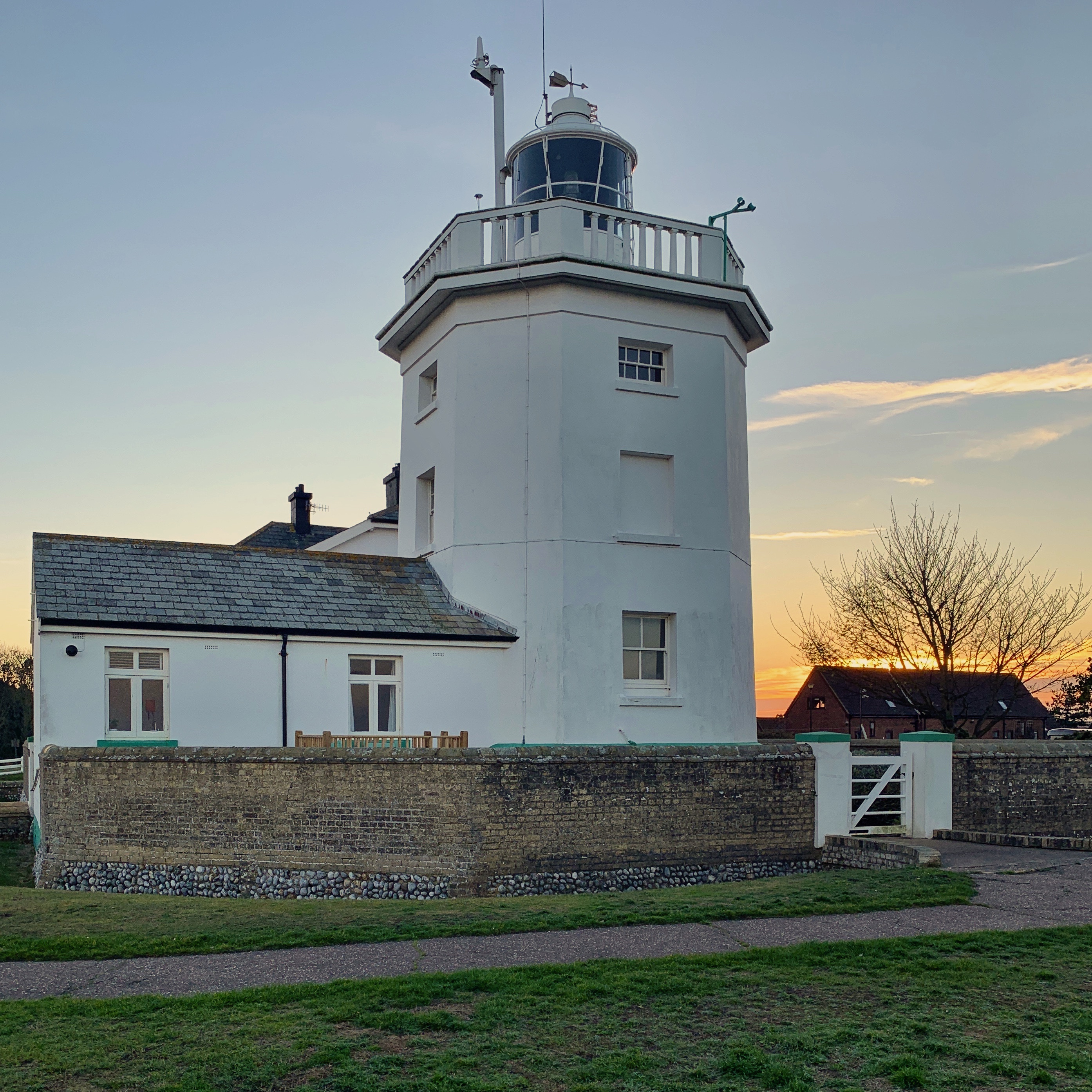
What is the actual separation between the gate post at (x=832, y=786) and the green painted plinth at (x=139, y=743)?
9347mm

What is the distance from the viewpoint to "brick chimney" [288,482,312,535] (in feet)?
132

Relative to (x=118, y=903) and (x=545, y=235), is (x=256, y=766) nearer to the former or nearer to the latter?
(x=118, y=903)

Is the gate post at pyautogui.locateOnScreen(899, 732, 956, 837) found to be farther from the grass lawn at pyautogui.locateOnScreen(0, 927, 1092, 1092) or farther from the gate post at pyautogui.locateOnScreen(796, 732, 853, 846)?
the grass lawn at pyautogui.locateOnScreen(0, 927, 1092, 1092)

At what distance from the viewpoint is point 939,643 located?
33250mm

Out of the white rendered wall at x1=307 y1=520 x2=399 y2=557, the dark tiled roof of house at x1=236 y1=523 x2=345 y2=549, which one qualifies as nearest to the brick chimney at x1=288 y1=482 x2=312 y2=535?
the dark tiled roof of house at x1=236 y1=523 x2=345 y2=549

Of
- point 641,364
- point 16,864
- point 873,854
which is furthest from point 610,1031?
point 641,364

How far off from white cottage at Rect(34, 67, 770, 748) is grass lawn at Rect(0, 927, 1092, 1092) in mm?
10761

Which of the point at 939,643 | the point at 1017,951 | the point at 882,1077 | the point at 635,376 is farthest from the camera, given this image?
the point at 939,643

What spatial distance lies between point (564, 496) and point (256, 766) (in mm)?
8140

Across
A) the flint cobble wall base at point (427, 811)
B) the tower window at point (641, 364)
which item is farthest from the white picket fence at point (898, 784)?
the tower window at point (641, 364)

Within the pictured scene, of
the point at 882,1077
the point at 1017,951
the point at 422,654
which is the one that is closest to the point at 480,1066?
the point at 882,1077

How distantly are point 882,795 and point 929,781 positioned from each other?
2.65 feet

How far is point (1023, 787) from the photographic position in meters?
17.3

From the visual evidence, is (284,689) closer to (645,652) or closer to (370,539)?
(645,652)
